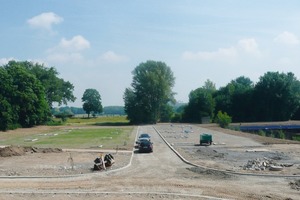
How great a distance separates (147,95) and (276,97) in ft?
123

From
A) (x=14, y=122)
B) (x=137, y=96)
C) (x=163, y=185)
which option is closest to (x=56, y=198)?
(x=163, y=185)

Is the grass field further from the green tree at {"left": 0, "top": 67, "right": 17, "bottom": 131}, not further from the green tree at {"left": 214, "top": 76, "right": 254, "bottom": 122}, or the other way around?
the green tree at {"left": 214, "top": 76, "right": 254, "bottom": 122}

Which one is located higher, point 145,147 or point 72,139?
point 145,147

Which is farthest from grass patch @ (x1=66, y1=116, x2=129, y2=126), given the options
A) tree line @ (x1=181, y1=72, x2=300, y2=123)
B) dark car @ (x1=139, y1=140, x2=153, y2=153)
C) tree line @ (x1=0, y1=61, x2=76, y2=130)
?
dark car @ (x1=139, y1=140, x2=153, y2=153)

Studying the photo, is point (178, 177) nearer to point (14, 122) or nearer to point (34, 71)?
point (14, 122)

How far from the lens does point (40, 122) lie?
106 metres

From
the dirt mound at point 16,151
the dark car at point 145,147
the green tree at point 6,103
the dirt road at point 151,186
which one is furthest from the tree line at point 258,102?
the dirt road at point 151,186

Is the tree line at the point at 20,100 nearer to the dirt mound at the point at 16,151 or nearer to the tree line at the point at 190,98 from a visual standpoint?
the tree line at the point at 190,98

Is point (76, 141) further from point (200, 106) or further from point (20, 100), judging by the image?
point (200, 106)

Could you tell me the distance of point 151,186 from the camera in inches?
893

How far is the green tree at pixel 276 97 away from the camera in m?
119

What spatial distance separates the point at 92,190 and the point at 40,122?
3438 inches

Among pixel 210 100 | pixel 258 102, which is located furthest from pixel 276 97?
pixel 210 100

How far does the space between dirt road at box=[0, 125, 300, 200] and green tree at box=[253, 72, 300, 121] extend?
95.9m
